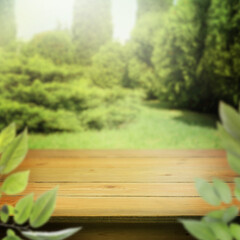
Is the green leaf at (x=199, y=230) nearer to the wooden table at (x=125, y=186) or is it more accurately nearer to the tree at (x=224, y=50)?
the wooden table at (x=125, y=186)

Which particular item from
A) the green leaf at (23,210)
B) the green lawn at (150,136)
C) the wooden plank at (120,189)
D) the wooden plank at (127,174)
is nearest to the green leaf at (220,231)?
the green leaf at (23,210)

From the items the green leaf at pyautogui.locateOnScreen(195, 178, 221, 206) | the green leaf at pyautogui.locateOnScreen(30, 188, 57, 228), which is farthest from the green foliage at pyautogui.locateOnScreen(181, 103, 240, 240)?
the green leaf at pyautogui.locateOnScreen(30, 188, 57, 228)

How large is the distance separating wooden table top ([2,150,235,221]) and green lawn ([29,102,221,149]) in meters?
2.70

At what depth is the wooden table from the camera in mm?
952

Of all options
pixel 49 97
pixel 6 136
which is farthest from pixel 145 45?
pixel 6 136

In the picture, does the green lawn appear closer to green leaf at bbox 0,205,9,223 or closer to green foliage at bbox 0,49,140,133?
green foliage at bbox 0,49,140,133

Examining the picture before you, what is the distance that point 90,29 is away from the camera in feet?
18.4

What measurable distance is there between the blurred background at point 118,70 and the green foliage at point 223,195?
4639mm

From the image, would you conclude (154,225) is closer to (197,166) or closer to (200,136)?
(197,166)

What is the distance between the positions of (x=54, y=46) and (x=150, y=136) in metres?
2.32

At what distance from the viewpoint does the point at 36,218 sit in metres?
0.35

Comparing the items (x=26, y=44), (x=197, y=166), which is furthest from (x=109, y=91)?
(x=197, y=166)

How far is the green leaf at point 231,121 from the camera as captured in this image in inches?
12.5

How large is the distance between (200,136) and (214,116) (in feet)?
1.72
